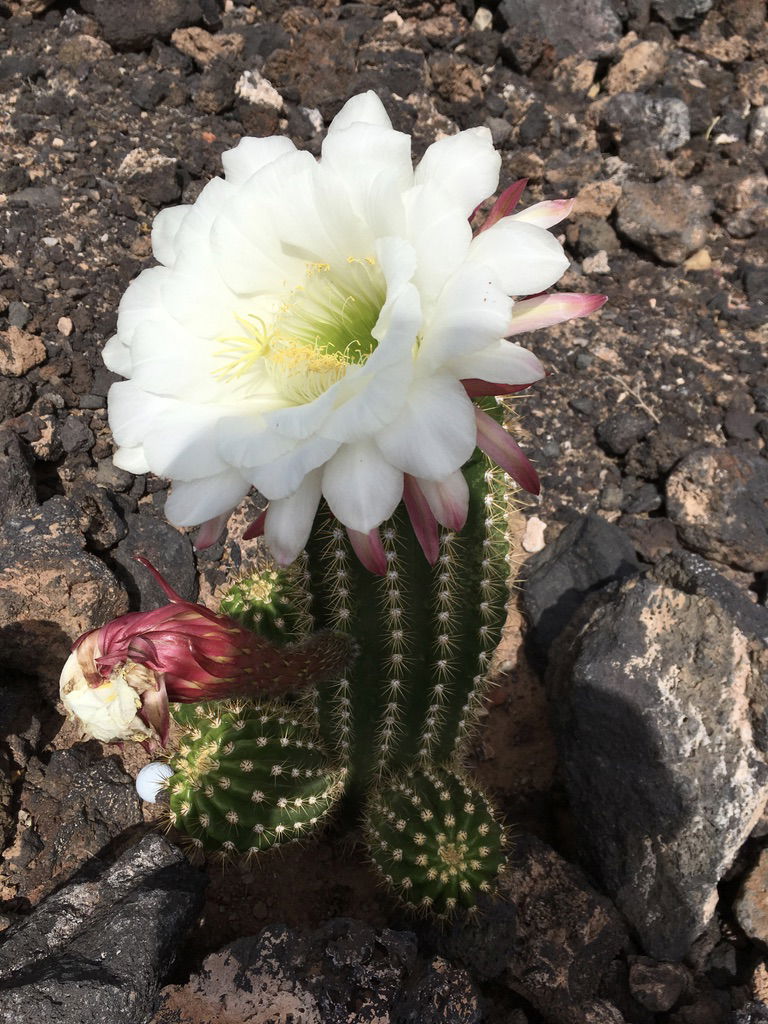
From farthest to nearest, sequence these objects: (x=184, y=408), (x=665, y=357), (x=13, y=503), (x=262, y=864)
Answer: (x=665, y=357), (x=13, y=503), (x=262, y=864), (x=184, y=408)

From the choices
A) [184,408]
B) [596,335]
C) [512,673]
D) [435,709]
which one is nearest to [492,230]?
Result: [184,408]

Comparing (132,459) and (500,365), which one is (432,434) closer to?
(500,365)

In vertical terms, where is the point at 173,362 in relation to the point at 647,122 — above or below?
above

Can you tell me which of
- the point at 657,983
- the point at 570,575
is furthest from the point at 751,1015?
the point at 570,575

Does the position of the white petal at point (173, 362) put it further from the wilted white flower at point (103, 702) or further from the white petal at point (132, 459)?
the wilted white flower at point (103, 702)

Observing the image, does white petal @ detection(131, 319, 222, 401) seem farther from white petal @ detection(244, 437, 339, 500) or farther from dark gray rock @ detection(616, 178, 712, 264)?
dark gray rock @ detection(616, 178, 712, 264)

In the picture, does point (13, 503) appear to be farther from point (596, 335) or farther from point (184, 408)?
point (596, 335)
